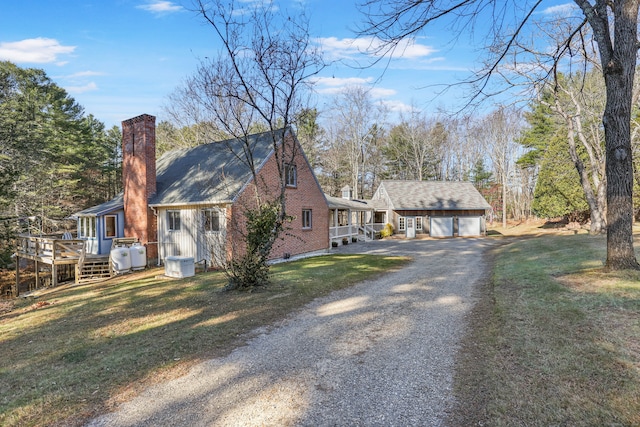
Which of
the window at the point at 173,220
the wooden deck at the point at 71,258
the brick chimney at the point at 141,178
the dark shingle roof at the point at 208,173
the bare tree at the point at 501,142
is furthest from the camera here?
the bare tree at the point at 501,142

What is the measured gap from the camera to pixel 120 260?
49.9 ft

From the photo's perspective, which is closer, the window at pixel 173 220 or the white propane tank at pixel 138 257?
the white propane tank at pixel 138 257

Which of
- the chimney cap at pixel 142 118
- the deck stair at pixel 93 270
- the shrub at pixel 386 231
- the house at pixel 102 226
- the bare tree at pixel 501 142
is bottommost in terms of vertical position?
the deck stair at pixel 93 270

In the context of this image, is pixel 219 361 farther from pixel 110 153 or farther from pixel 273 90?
pixel 110 153

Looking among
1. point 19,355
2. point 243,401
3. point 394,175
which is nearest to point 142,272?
point 19,355

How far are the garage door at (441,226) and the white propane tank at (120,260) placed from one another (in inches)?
967

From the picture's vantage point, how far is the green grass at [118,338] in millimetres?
3754

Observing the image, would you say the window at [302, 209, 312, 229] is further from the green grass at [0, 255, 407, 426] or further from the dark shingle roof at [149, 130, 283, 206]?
the green grass at [0, 255, 407, 426]

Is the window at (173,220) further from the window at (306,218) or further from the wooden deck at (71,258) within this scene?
the window at (306,218)

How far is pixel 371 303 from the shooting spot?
752 cm

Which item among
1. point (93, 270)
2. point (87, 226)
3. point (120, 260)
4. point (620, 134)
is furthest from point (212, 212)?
point (620, 134)

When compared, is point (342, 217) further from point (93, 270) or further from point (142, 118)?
point (93, 270)

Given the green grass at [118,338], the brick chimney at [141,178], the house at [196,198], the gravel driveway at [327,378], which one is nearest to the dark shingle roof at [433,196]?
the house at [196,198]

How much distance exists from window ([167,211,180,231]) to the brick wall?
3770mm
